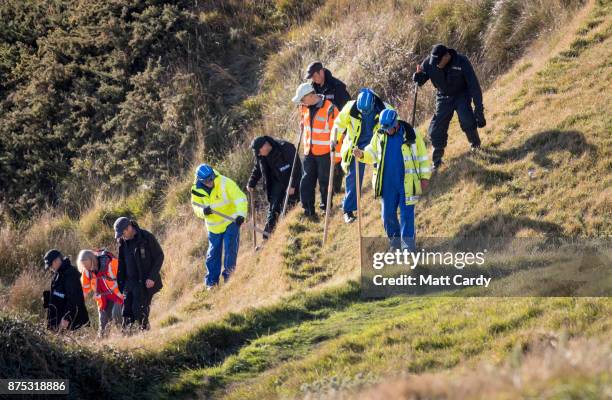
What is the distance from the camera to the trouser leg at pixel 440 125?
1415cm

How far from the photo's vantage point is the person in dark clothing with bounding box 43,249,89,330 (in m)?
13.1

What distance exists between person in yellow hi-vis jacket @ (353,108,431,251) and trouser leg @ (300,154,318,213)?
7.95 ft

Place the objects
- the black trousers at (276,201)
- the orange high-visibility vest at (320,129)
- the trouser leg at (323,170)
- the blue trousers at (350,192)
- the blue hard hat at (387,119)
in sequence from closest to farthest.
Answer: the blue hard hat at (387,119) → the blue trousers at (350,192) → the orange high-visibility vest at (320,129) → the trouser leg at (323,170) → the black trousers at (276,201)

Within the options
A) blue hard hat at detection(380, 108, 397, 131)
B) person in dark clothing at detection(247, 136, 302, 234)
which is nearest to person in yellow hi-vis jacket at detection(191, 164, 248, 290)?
person in dark clothing at detection(247, 136, 302, 234)

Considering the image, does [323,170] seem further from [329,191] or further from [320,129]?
[329,191]

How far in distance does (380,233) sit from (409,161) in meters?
1.76

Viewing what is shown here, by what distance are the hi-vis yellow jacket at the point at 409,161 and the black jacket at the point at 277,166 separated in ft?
10.3

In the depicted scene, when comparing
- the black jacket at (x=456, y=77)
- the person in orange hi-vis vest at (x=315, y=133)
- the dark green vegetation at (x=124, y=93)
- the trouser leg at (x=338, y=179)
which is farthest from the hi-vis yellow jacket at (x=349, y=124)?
the dark green vegetation at (x=124, y=93)

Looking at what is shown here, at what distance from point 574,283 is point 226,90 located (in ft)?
43.2

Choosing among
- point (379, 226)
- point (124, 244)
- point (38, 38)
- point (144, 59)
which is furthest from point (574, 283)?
point (38, 38)

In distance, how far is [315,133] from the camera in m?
14.5

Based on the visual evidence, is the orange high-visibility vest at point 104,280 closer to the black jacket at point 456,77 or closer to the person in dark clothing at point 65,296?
the person in dark clothing at point 65,296

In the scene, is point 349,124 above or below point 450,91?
below

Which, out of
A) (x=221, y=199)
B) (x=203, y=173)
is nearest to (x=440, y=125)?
(x=221, y=199)
